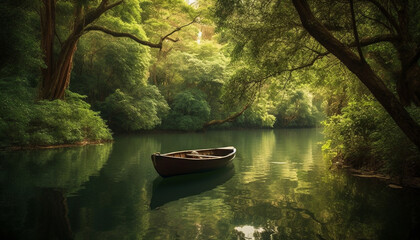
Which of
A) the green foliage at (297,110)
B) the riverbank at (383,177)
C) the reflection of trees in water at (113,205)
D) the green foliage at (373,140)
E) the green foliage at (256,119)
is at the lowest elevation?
the reflection of trees in water at (113,205)

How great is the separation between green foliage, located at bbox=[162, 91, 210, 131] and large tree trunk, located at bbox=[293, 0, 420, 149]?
24.5 m

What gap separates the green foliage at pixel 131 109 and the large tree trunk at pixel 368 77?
20423 mm

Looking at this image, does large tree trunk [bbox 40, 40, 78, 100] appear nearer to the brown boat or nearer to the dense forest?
the dense forest

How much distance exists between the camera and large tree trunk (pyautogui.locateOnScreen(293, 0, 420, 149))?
6.02m

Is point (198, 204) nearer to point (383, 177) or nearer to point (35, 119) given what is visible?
point (383, 177)

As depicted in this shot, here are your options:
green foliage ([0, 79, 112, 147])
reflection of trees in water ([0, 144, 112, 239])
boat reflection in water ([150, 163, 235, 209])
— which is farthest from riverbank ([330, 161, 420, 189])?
green foliage ([0, 79, 112, 147])

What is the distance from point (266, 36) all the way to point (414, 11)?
3.91 metres

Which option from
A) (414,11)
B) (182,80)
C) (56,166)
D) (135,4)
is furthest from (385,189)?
(182,80)

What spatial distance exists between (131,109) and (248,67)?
16.1 metres

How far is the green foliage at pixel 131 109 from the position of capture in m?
25.4

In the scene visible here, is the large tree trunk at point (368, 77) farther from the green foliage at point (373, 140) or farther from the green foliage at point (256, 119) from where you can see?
the green foliage at point (256, 119)

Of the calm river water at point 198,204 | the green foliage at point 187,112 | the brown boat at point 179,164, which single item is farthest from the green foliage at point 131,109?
the brown boat at point 179,164

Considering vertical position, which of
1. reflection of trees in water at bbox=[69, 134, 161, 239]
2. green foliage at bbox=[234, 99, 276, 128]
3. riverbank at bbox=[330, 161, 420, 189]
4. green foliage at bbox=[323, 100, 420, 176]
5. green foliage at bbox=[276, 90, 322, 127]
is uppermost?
green foliage at bbox=[276, 90, 322, 127]

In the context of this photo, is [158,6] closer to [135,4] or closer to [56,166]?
[135,4]
